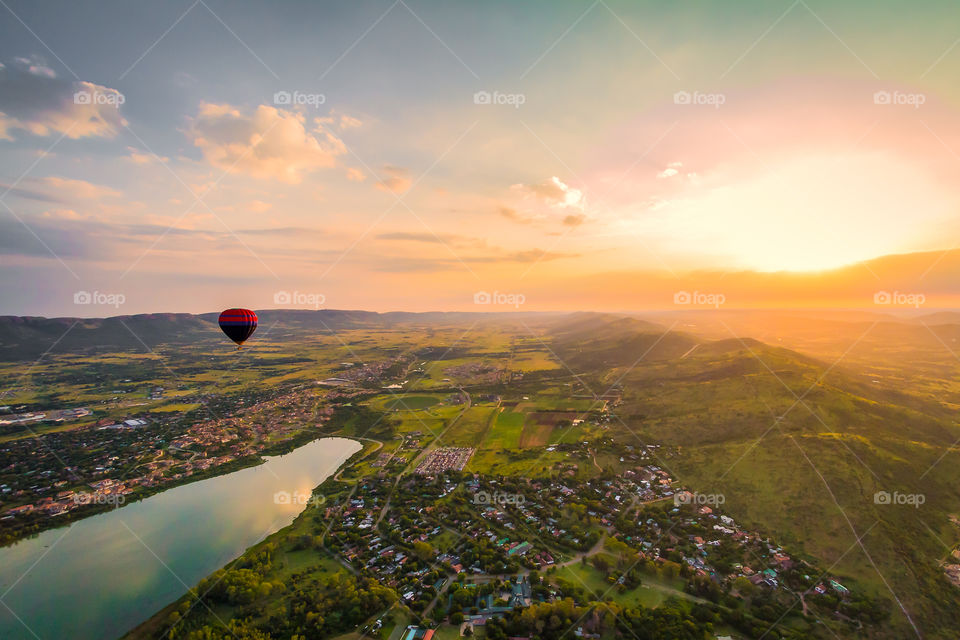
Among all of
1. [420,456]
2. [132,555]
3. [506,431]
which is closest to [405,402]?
[506,431]

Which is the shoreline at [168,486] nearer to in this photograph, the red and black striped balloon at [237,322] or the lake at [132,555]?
the lake at [132,555]

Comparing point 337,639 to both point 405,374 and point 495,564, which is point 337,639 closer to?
point 495,564

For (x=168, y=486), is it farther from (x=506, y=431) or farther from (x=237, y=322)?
(x=506, y=431)

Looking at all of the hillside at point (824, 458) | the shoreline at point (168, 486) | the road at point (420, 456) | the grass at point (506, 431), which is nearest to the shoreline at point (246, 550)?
the shoreline at point (168, 486)

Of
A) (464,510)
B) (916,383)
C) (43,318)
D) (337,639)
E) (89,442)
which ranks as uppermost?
(43,318)

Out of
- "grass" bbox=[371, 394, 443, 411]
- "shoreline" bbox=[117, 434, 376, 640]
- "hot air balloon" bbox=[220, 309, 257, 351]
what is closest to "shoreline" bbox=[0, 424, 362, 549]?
"shoreline" bbox=[117, 434, 376, 640]

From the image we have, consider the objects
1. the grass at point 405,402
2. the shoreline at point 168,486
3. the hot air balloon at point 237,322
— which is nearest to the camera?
the shoreline at point 168,486

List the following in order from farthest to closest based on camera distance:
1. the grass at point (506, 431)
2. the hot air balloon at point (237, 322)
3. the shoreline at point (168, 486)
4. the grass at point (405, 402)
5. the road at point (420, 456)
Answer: the grass at point (405, 402) < the grass at point (506, 431) < the road at point (420, 456) < the hot air balloon at point (237, 322) < the shoreline at point (168, 486)

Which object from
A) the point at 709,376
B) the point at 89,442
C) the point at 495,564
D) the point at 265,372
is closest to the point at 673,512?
the point at 495,564
